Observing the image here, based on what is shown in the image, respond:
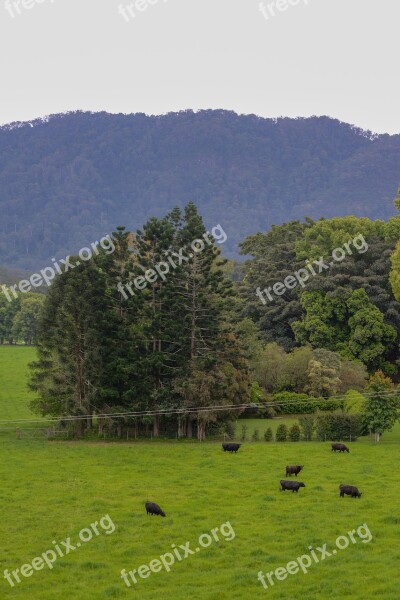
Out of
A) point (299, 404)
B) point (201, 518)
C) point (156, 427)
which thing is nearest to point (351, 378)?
point (299, 404)

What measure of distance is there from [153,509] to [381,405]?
22810 millimetres

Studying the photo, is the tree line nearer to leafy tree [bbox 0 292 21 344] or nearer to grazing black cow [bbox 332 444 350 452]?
grazing black cow [bbox 332 444 350 452]

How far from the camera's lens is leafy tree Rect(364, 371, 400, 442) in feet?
160

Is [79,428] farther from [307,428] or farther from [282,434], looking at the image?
[307,428]

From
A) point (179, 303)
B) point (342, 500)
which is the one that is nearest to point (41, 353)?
point (179, 303)

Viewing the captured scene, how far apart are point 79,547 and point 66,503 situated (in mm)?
6406

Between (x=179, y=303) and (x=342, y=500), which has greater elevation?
(x=179, y=303)

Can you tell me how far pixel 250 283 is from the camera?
83875 millimetres

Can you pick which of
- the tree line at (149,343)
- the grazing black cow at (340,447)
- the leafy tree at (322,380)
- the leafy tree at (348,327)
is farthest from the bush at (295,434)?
the leafy tree at (348,327)

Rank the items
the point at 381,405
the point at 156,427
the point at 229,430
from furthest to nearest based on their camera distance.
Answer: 1. the point at 156,427
2. the point at 229,430
3. the point at 381,405

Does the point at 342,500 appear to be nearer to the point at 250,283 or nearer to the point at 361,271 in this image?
the point at 361,271

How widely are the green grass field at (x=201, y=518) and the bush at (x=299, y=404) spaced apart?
12650 mm

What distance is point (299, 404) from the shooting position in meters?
60.7

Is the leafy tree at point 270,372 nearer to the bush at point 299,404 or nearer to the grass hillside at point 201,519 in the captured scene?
the bush at point 299,404
